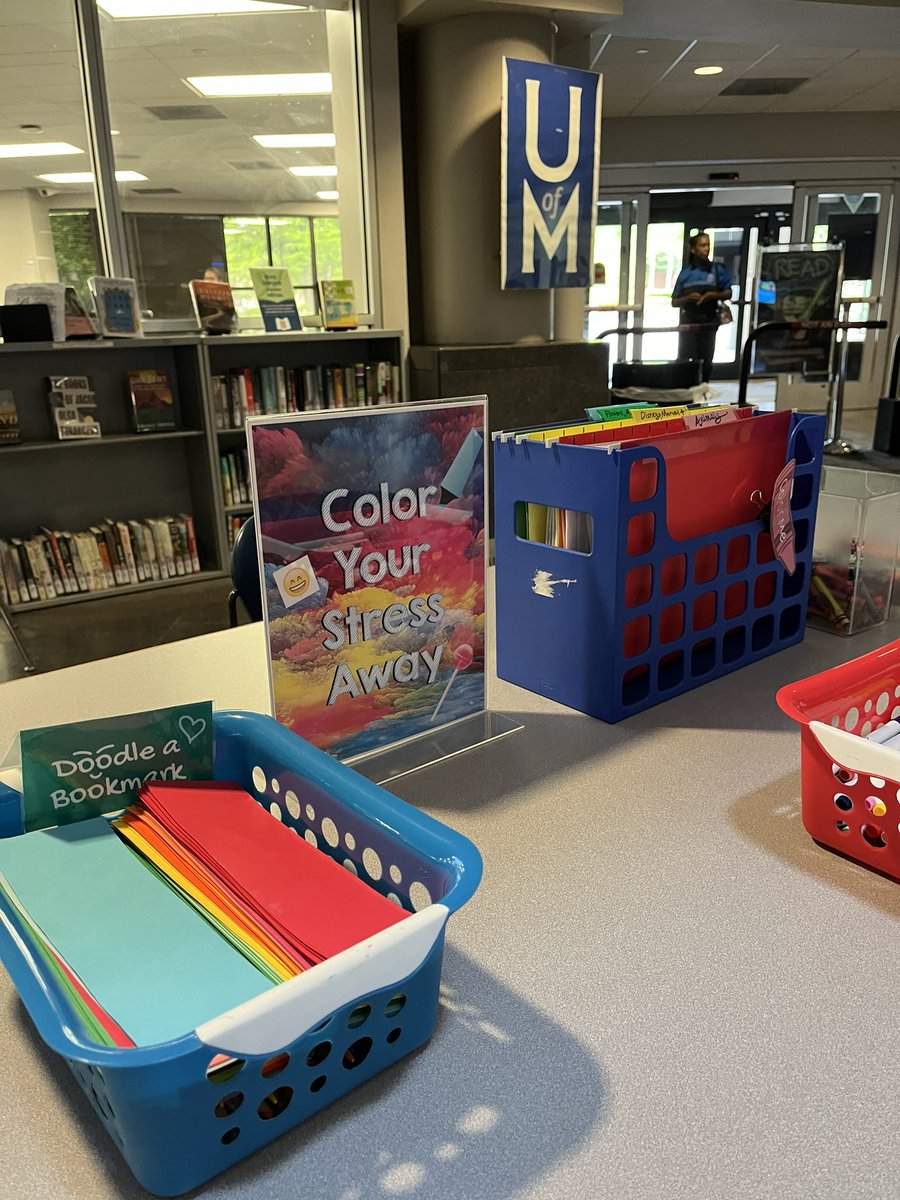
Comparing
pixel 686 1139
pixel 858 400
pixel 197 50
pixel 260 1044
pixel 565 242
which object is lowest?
pixel 858 400

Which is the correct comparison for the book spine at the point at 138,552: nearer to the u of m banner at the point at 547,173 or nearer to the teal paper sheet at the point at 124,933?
the u of m banner at the point at 547,173

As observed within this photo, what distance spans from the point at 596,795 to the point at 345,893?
355mm

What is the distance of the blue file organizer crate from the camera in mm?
1044

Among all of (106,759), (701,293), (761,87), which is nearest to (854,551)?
(106,759)

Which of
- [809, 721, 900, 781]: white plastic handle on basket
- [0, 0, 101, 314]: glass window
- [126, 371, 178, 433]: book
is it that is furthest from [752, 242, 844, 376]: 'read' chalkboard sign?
[809, 721, 900, 781]: white plastic handle on basket

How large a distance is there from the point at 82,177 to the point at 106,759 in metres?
3.87

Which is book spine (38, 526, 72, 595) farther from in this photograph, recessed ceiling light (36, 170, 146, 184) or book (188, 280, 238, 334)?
recessed ceiling light (36, 170, 146, 184)

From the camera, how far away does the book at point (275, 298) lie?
13.8 ft

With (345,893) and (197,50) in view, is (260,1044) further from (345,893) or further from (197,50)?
(197,50)

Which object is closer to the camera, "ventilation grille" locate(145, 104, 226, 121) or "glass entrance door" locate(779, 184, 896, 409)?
"ventilation grille" locate(145, 104, 226, 121)

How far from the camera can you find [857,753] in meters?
0.78

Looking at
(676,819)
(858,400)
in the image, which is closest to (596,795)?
(676,819)

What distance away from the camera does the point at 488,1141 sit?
21.6 inches

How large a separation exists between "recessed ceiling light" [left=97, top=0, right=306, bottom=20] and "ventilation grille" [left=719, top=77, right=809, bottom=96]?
185 inches
